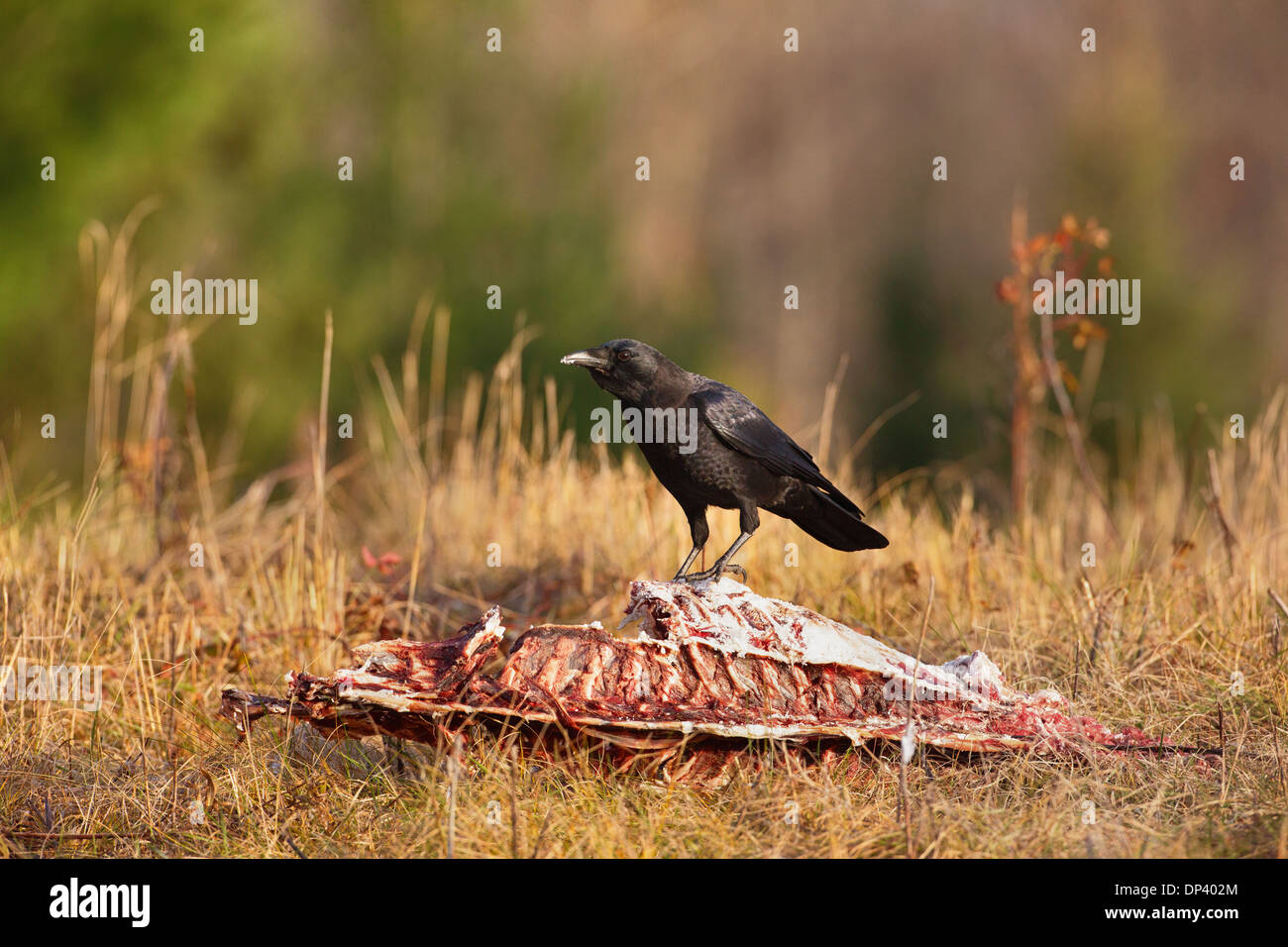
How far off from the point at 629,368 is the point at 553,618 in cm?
139

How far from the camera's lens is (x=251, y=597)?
4.83 meters

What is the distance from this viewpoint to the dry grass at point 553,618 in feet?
9.00

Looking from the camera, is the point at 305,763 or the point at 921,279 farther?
the point at 921,279

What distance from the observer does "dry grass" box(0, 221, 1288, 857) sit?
2.74 metres

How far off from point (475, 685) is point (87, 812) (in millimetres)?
1044

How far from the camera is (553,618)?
4.78 meters

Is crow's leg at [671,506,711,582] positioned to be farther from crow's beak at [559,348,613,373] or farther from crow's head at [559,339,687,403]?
crow's beak at [559,348,613,373]

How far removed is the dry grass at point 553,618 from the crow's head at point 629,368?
99 centimetres

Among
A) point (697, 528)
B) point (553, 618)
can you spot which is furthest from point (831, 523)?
point (553, 618)

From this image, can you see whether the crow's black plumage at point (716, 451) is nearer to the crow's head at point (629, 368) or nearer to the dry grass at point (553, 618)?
the crow's head at point (629, 368)

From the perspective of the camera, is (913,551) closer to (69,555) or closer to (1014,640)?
(1014,640)

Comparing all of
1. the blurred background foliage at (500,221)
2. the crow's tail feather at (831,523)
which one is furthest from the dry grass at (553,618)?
the blurred background foliage at (500,221)

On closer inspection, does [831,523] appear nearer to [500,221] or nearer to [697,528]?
[697,528]

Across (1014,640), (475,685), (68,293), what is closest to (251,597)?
(475,685)
